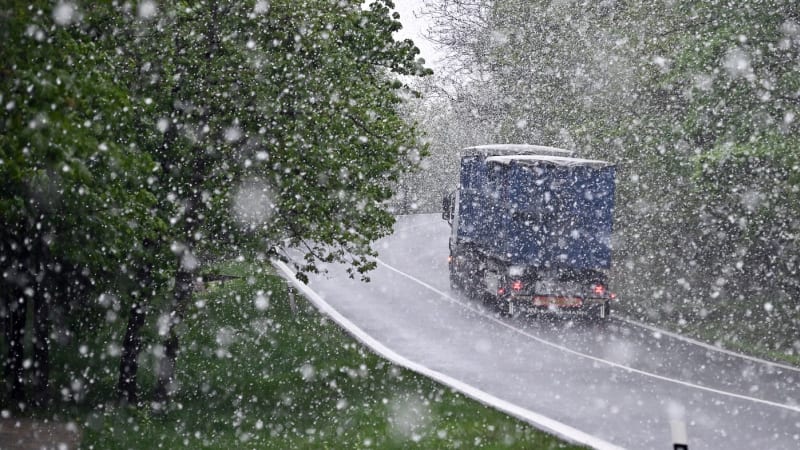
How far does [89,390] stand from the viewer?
14703 mm

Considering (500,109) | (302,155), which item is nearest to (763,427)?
(302,155)

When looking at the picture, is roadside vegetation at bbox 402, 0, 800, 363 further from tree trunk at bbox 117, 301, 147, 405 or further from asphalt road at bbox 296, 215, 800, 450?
tree trunk at bbox 117, 301, 147, 405

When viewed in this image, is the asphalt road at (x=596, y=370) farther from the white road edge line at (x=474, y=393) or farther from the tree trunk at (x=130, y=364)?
the tree trunk at (x=130, y=364)

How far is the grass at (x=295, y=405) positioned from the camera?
1042 cm

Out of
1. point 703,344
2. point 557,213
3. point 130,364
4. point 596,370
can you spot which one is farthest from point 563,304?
point 130,364

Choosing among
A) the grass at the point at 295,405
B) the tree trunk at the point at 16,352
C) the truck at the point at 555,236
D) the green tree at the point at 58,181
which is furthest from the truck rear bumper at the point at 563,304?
the tree trunk at the point at 16,352

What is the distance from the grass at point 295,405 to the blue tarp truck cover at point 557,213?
4.69m

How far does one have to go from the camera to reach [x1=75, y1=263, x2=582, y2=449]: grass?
34.2 feet

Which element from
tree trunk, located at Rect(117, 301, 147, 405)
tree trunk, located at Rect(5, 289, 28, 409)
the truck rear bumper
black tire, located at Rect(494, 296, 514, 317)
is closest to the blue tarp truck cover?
the truck rear bumper

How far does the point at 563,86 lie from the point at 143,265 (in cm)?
1872

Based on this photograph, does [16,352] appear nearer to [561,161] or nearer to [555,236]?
[555,236]

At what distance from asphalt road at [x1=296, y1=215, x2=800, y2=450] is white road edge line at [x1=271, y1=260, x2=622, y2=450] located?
0.42m

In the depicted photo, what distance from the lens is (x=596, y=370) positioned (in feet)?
50.3

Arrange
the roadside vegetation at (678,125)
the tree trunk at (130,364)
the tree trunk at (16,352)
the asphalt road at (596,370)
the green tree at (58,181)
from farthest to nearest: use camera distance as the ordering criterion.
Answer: the roadside vegetation at (678,125) < the tree trunk at (16,352) < the tree trunk at (130,364) < the asphalt road at (596,370) < the green tree at (58,181)
